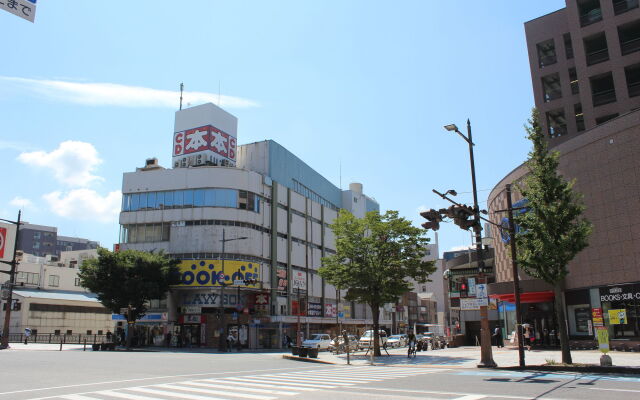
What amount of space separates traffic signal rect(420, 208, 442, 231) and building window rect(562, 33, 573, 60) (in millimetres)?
33031

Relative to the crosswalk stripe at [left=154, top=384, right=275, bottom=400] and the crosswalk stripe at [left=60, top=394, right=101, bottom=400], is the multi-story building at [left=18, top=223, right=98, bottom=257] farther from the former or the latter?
the crosswalk stripe at [left=60, top=394, right=101, bottom=400]

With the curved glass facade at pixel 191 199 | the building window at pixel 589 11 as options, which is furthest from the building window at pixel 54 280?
the building window at pixel 589 11

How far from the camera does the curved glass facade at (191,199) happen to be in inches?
2110

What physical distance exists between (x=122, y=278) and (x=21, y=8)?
38873 mm

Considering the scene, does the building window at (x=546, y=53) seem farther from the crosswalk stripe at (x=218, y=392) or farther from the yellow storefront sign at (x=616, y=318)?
the crosswalk stripe at (x=218, y=392)

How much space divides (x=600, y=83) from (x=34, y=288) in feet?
236

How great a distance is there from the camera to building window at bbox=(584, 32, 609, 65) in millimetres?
39875

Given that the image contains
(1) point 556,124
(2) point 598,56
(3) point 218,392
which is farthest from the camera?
(1) point 556,124

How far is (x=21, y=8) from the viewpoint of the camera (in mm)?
10906

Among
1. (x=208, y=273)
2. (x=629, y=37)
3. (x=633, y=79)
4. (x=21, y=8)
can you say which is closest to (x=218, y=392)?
(x=21, y=8)

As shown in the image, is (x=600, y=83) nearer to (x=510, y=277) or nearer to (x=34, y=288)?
(x=510, y=277)

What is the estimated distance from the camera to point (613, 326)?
28234 millimetres

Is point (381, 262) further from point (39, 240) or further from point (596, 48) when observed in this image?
point (39, 240)

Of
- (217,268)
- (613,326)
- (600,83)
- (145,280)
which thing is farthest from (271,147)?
(613,326)
